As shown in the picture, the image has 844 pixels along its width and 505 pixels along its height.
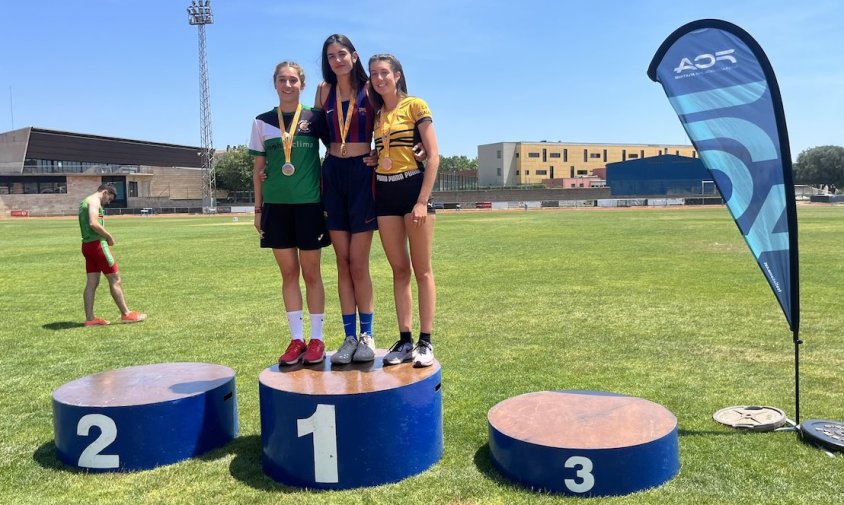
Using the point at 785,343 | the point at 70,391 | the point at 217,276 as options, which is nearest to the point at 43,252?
the point at 217,276

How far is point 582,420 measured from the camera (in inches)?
152

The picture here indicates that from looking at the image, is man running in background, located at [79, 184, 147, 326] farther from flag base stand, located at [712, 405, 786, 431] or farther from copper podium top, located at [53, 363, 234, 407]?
flag base stand, located at [712, 405, 786, 431]

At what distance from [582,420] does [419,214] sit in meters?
1.67

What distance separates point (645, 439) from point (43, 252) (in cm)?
2334

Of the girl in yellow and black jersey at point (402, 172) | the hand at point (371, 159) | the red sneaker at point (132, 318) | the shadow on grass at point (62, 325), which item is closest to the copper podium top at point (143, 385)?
the girl in yellow and black jersey at point (402, 172)

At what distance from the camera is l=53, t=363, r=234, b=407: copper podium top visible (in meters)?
4.04

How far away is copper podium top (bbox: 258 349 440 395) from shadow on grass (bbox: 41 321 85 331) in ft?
19.7

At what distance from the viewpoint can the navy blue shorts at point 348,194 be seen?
Answer: 14.4ft

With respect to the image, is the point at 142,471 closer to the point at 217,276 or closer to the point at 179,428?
the point at 179,428

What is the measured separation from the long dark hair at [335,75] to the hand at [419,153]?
67 centimetres

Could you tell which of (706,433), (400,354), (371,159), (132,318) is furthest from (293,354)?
(132,318)

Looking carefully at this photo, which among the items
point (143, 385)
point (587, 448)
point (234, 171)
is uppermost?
point (234, 171)

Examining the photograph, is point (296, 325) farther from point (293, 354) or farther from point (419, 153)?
point (419, 153)

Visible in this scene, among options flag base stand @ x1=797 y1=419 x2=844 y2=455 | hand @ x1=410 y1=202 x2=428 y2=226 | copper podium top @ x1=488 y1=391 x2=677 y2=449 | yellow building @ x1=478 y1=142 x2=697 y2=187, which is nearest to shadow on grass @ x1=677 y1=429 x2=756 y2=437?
flag base stand @ x1=797 y1=419 x2=844 y2=455
